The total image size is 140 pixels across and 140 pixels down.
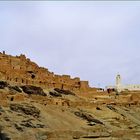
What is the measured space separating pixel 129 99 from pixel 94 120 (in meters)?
16.4

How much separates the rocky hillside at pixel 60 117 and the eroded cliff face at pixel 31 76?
5.70ft

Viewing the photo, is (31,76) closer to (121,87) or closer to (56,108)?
(56,108)

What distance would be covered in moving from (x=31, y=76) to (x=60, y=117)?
1353cm

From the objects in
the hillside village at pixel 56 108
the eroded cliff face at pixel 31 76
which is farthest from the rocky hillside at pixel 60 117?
the eroded cliff face at pixel 31 76

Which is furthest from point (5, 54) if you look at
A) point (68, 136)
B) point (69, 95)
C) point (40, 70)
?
point (68, 136)

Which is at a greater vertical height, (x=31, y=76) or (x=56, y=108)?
(x=31, y=76)

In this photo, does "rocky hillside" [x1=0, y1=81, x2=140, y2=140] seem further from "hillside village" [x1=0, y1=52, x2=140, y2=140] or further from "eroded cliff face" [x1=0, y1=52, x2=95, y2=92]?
"eroded cliff face" [x1=0, y1=52, x2=95, y2=92]

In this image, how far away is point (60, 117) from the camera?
37.3 m

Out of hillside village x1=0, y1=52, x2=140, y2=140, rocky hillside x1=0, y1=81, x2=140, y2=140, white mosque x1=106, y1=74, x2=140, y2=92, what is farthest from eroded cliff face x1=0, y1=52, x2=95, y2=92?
white mosque x1=106, y1=74, x2=140, y2=92

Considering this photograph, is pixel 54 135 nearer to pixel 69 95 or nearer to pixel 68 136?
pixel 68 136

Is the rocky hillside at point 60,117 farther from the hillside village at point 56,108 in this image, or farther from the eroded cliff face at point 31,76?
the eroded cliff face at point 31,76

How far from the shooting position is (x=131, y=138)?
34281mm

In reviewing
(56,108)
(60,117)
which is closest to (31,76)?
(56,108)

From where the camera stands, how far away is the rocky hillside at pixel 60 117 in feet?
104
